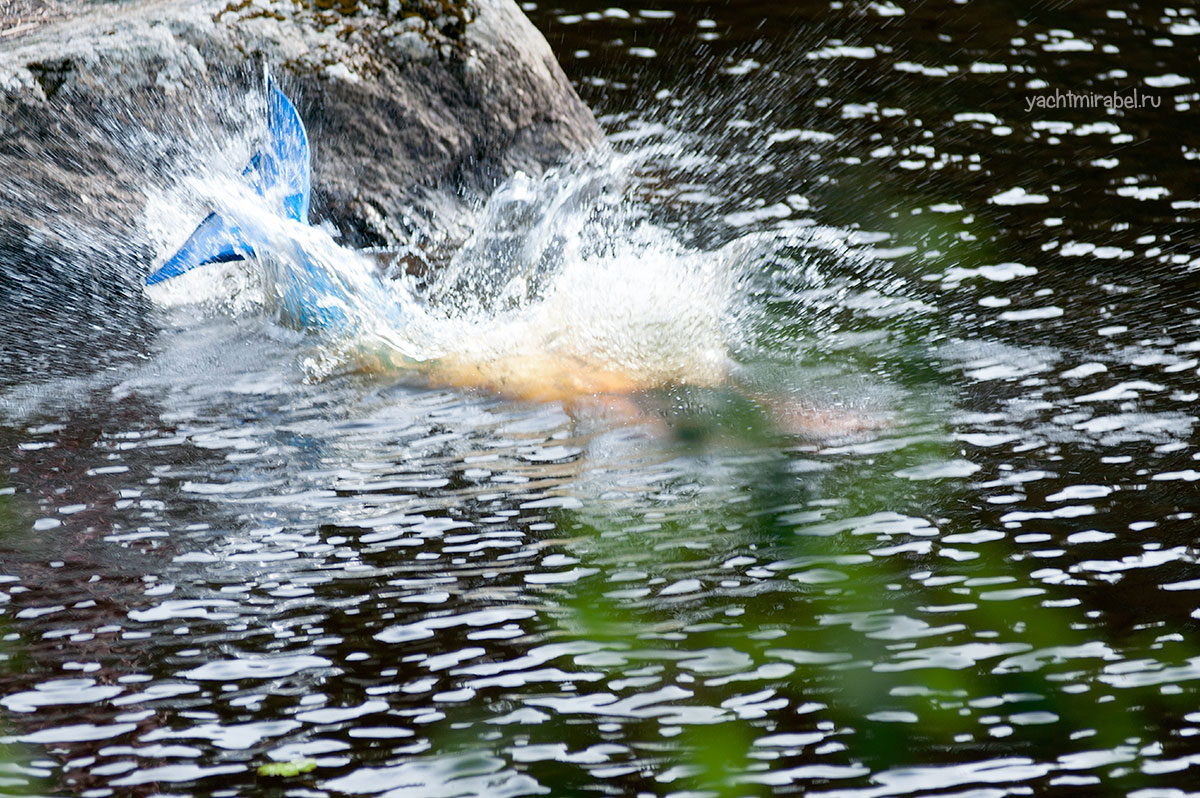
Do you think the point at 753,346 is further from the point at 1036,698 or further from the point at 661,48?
the point at 661,48

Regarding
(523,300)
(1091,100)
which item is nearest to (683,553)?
(523,300)

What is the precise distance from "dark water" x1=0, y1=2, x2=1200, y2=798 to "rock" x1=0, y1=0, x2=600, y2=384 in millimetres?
1173

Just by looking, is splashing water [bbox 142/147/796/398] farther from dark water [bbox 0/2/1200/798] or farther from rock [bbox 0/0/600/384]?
rock [bbox 0/0/600/384]

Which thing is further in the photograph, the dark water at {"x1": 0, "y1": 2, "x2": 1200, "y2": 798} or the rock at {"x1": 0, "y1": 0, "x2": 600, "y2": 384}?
the rock at {"x1": 0, "y1": 0, "x2": 600, "y2": 384}

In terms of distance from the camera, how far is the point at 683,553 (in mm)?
4801

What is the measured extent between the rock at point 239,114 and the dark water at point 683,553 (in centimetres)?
117

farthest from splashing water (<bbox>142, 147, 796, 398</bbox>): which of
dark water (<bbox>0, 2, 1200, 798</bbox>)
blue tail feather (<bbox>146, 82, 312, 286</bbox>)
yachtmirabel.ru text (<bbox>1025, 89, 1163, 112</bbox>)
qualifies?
yachtmirabel.ru text (<bbox>1025, 89, 1163, 112</bbox>)

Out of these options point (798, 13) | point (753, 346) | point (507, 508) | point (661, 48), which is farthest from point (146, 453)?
point (798, 13)

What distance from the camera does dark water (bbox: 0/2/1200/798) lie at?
3.83 m

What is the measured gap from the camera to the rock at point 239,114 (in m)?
7.78

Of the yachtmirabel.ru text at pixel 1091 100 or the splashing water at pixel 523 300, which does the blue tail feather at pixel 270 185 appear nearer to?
the splashing water at pixel 523 300

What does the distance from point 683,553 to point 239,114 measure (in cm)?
496

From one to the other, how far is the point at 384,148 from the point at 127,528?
4.38 meters

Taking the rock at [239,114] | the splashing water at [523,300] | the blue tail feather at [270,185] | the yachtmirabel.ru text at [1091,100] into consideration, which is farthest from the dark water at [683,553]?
the yachtmirabel.ru text at [1091,100]
